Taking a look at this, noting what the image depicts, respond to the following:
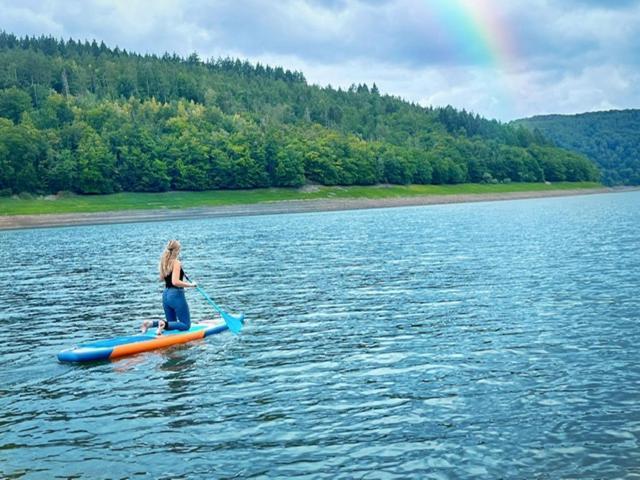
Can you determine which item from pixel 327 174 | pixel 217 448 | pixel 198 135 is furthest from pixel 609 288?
pixel 198 135

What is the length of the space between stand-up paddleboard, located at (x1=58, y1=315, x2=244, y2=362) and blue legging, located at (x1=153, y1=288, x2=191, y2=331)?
20 centimetres

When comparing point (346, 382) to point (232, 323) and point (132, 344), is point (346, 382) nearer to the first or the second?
point (132, 344)

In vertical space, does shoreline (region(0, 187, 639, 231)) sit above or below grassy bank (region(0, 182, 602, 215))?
below

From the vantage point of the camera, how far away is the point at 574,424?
13.1m

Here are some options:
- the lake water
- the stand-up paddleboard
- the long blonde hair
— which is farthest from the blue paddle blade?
the long blonde hair

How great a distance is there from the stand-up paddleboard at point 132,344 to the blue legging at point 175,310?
20cm

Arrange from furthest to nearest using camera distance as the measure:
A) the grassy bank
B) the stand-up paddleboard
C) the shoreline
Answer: the grassy bank, the shoreline, the stand-up paddleboard

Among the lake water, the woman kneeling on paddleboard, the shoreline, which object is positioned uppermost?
the shoreline

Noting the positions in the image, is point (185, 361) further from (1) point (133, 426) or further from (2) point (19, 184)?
(2) point (19, 184)

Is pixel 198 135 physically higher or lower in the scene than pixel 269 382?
higher

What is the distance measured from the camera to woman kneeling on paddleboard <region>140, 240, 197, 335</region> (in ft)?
70.3

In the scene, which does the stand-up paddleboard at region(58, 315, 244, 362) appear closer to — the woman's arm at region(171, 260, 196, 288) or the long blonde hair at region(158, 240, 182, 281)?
the woman's arm at region(171, 260, 196, 288)

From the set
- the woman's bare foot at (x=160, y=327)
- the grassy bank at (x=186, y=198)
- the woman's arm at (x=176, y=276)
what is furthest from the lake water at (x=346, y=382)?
the grassy bank at (x=186, y=198)

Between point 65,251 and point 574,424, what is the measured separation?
55020 mm
